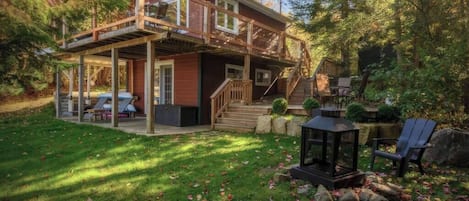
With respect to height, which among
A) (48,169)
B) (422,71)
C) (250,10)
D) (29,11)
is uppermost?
(250,10)

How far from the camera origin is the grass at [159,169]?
3.70 metres

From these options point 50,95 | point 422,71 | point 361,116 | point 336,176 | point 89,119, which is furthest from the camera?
point 50,95

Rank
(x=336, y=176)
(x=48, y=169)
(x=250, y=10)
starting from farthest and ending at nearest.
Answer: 1. (x=250, y=10)
2. (x=48, y=169)
3. (x=336, y=176)

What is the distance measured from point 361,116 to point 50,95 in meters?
17.4

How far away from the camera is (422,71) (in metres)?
5.38

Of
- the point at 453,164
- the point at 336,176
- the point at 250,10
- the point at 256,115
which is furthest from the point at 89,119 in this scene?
the point at 453,164

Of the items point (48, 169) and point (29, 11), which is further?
point (48, 169)

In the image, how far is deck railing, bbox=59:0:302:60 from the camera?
7.43m

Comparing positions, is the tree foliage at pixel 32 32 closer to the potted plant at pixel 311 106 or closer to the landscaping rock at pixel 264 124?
the landscaping rock at pixel 264 124

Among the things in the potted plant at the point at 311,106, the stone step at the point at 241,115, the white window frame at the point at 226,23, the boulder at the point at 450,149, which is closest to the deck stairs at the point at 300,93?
the stone step at the point at 241,115

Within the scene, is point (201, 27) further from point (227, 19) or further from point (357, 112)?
point (357, 112)

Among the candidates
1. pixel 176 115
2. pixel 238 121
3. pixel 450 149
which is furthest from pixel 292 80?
pixel 450 149

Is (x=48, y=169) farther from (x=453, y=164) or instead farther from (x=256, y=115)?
(x=453, y=164)

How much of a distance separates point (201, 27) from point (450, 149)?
7.38 metres
